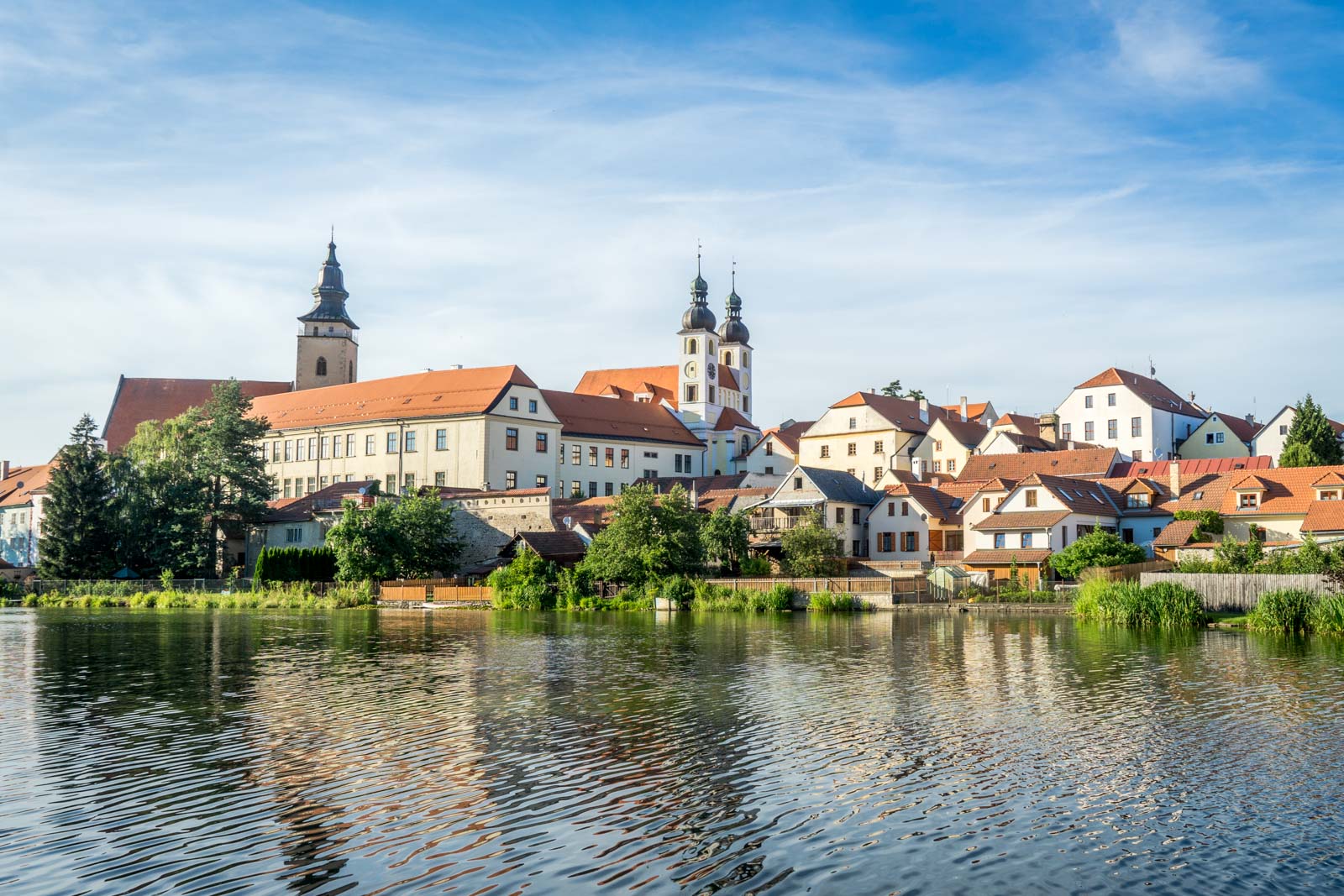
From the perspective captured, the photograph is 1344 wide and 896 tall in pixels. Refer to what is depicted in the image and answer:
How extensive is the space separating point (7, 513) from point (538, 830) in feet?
355

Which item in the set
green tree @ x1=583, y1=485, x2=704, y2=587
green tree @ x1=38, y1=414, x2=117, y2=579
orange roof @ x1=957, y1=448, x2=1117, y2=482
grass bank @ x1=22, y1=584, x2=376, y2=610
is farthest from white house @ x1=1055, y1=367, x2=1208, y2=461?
green tree @ x1=38, y1=414, x2=117, y2=579

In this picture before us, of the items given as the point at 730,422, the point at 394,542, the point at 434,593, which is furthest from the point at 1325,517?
the point at 730,422

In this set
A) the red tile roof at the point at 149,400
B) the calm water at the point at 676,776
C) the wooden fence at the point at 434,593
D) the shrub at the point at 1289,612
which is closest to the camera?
the calm water at the point at 676,776

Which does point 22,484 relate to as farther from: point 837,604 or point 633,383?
point 837,604

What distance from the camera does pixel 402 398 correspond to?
9325 centimetres

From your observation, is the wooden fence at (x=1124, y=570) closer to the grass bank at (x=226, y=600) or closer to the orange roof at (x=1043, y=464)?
the orange roof at (x=1043, y=464)

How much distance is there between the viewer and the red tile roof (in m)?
107

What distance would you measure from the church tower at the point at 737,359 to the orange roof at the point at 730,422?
8.42 meters

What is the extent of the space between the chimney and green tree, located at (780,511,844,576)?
35233mm

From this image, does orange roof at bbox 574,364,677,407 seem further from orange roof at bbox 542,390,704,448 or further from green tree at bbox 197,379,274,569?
green tree at bbox 197,379,274,569

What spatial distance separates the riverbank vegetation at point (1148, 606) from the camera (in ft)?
A: 132

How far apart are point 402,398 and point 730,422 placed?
104 feet

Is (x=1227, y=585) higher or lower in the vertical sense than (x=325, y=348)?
lower

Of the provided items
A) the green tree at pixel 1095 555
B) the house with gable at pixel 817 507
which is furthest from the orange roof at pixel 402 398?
the green tree at pixel 1095 555
